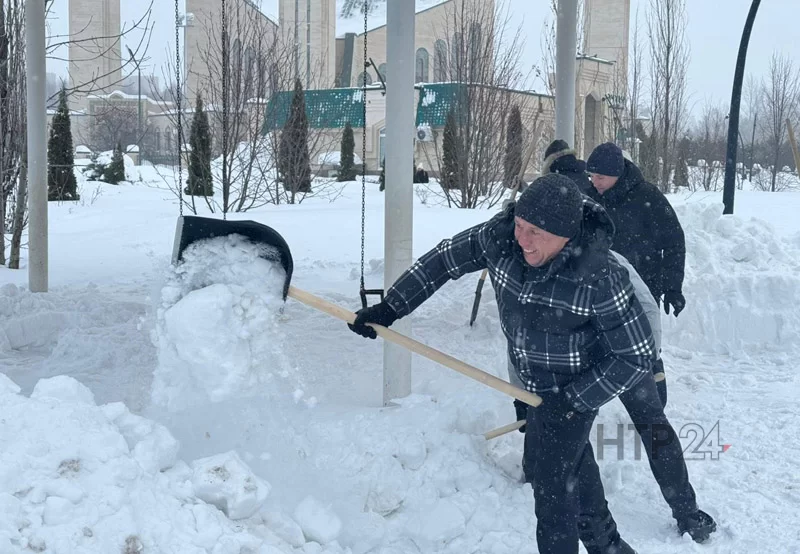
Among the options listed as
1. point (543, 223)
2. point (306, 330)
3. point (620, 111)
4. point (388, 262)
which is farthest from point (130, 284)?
point (620, 111)

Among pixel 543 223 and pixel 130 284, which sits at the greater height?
pixel 543 223

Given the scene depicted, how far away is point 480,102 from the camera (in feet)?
53.6

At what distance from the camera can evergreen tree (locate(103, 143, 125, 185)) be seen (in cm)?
2659

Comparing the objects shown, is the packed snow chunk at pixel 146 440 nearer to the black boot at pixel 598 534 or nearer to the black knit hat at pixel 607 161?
the black boot at pixel 598 534

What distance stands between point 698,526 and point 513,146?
14.5 meters

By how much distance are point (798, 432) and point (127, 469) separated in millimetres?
3830

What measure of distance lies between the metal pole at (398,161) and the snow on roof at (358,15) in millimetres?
37501

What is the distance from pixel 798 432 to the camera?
489cm

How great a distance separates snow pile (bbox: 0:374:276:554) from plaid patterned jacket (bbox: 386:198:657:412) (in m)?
1.12

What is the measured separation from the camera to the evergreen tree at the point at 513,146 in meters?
17.2

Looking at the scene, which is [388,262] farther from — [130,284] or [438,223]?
[438,223]

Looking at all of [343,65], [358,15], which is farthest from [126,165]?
[358,15]

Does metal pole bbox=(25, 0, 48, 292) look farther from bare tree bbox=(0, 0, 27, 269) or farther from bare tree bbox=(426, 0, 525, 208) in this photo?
bare tree bbox=(426, 0, 525, 208)

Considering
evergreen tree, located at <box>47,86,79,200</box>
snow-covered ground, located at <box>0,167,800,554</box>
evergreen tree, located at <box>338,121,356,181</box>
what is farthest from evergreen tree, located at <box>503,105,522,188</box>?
snow-covered ground, located at <box>0,167,800,554</box>
